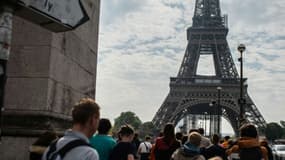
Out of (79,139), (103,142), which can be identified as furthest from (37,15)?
(79,139)

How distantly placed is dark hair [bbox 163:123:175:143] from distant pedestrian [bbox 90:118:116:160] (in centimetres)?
168

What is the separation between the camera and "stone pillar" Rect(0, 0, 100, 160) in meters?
6.52

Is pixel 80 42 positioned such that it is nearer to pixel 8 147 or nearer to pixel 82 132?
pixel 8 147

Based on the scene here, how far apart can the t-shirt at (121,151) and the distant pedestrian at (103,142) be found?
135mm

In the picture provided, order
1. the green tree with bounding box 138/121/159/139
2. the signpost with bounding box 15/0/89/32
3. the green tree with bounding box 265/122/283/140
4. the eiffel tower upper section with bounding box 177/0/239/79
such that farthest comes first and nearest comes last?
1. the green tree with bounding box 265/122/283/140
2. the eiffel tower upper section with bounding box 177/0/239/79
3. the green tree with bounding box 138/121/159/139
4. the signpost with bounding box 15/0/89/32

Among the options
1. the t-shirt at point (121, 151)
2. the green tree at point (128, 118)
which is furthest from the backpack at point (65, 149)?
the green tree at point (128, 118)

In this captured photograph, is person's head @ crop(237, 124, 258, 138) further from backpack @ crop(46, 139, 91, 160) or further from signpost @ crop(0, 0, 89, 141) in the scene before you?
backpack @ crop(46, 139, 91, 160)

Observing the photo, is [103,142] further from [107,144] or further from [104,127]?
[104,127]

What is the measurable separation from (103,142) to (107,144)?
0.22 ft

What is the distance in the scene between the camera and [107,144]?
236 inches

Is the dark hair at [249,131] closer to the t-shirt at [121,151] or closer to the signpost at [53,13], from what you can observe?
the t-shirt at [121,151]

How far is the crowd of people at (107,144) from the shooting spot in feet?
9.80

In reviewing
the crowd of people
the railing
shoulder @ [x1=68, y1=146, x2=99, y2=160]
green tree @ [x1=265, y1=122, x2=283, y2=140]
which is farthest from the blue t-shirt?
green tree @ [x1=265, y1=122, x2=283, y2=140]

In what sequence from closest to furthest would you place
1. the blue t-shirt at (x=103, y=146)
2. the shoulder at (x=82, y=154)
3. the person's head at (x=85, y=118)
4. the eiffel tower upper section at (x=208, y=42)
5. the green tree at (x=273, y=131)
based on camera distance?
1. the shoulder at (x=82, y=154)
2. the person's head at (x=85, y=118)
3. the blue t-shirt at (x=103, y=146)
4. the eiffel tower upper section at (x=208, y=42)
5. the green tree at (x=273, y=131)
